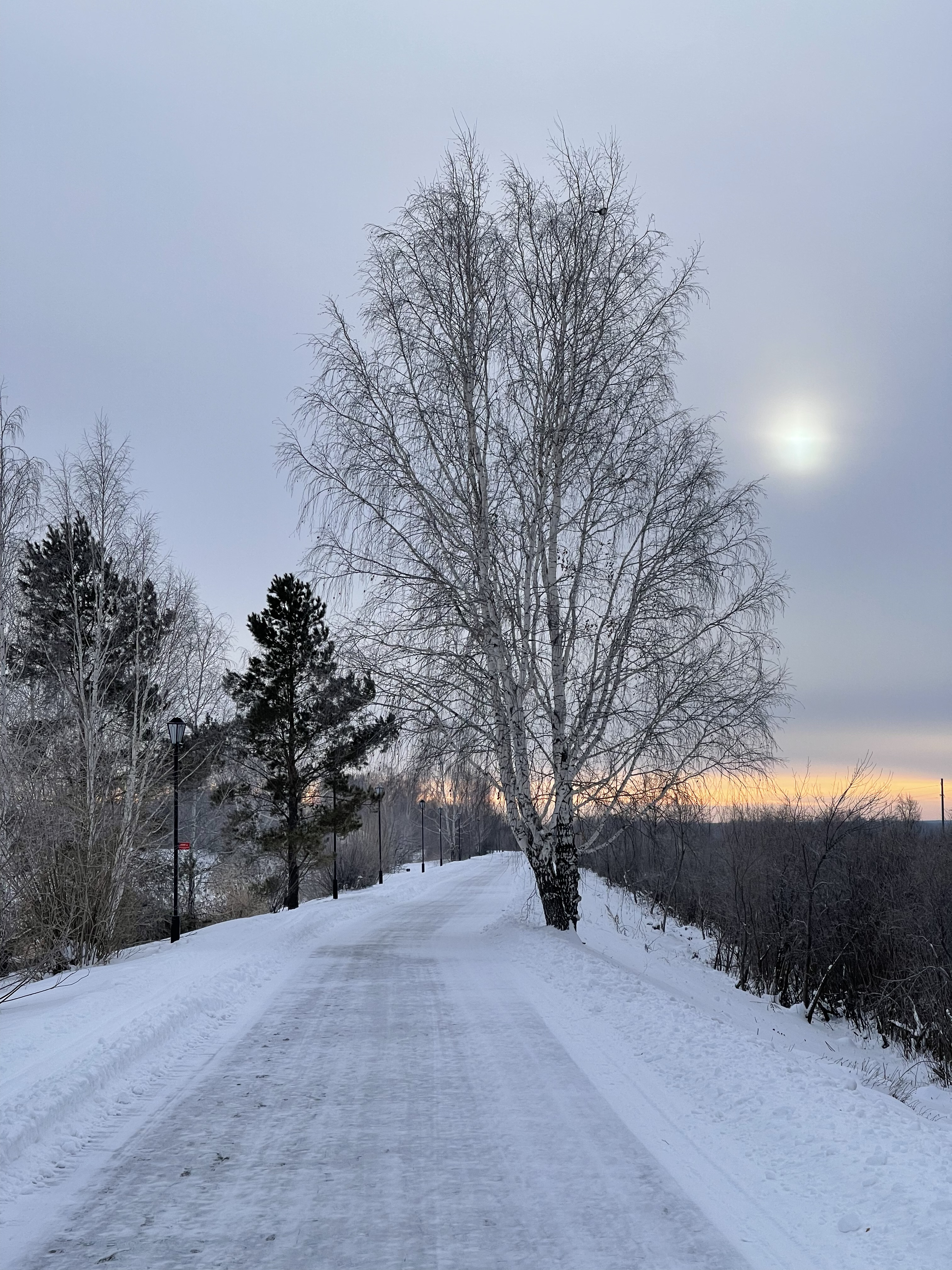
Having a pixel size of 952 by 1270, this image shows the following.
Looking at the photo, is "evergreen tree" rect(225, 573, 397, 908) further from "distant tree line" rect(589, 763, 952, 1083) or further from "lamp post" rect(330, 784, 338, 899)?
"distant tree line" rect(589, 763, 952, 1083)

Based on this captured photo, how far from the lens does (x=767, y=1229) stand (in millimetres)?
4301

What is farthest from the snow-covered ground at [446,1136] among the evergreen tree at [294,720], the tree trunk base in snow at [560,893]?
the evergreen tree at [294,720]

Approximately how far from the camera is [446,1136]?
5727 mm

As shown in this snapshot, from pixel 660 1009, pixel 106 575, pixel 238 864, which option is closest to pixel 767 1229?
pixel 660 1009

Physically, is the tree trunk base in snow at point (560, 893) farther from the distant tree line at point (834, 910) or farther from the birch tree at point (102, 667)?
the birch tree at point (102, 667)

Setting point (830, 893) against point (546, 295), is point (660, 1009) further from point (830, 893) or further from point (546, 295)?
point (830, 893)

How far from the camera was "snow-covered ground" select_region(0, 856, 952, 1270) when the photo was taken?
421 centimetres

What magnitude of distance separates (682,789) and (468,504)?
19.7ft

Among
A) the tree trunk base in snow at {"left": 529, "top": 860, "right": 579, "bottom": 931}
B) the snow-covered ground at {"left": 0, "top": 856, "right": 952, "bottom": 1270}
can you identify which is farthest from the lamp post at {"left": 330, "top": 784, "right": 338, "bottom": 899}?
the snow-covered ground at {"left": 0, "top": 856, "right": 952, "bottom": 1270}

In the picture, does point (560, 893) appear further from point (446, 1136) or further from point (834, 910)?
point (446, 1136)

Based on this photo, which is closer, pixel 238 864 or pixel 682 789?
pixel 682 789

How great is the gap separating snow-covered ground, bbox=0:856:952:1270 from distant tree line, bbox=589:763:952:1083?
20.4 feet

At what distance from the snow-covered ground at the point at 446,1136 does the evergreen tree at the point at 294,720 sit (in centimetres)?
1925

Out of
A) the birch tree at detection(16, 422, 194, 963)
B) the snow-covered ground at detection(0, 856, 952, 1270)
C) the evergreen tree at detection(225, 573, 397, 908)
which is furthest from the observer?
the evergreen tree at detection(225, 573, 397, 908)
